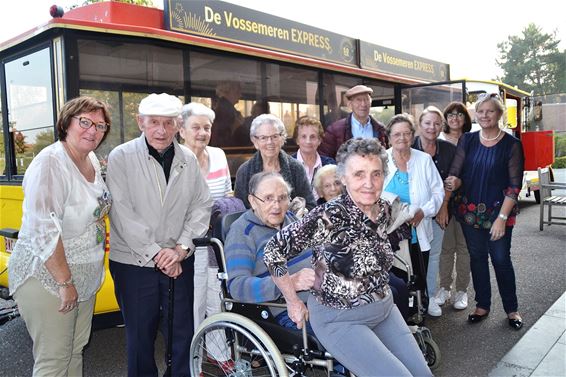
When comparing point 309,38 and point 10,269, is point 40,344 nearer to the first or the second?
point 10,269

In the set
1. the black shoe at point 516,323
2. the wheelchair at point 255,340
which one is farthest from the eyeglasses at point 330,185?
the black shoe at point 516,323

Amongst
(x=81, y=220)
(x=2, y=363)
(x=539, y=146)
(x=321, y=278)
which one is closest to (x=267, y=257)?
(x=321, y=278)

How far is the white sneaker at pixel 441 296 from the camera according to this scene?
15.6 ft

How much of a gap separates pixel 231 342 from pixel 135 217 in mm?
883

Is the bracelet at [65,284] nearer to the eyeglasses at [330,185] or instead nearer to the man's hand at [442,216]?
the eyeglasses at [330,185]

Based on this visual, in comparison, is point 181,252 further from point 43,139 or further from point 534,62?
point 534,62

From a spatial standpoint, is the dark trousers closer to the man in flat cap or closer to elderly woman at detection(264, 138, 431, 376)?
elderly woman at detection(264, 138, 431, 376)

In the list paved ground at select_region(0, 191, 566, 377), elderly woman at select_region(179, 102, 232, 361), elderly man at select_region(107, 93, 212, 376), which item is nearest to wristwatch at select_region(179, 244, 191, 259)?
elderly man at select_region(107, 93, 212, 376)

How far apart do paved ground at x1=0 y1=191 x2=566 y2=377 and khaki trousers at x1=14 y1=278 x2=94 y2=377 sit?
1.28 meters

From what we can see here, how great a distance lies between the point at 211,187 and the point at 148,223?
0.87m

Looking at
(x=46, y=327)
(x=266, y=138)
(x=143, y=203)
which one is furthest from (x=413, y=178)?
(x=46, y=327)

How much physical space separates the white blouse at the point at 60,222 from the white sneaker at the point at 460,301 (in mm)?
3372

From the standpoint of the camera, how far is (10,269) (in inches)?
94.3

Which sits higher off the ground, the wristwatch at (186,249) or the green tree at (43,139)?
the green tree at (43,139)
